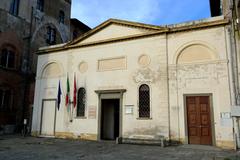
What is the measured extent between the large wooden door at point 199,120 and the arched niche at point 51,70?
30.9 feet

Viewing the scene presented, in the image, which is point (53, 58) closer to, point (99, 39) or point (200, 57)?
point (99, 39)

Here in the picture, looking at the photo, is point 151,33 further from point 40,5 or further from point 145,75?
point 40,5

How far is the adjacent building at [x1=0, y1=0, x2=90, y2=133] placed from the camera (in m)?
18.3

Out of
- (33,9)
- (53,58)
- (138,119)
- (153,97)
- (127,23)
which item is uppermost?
(33,9)

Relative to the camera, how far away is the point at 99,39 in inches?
614

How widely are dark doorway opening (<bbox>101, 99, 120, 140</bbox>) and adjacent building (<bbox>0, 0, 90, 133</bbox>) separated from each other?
7391 mm

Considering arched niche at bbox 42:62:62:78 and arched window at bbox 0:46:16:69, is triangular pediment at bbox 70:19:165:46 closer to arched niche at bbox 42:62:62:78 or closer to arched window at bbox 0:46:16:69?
arched niche at bbox 42:62:62:78

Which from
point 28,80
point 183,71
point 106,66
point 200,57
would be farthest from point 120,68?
point 28,80

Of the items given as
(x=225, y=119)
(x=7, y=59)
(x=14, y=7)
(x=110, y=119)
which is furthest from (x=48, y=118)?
(x=225, y=119)

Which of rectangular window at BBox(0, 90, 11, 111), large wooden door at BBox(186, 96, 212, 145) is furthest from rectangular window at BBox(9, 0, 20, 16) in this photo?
large wooden door at BBox(186, 96, 212, 145)

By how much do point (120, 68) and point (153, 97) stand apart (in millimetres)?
2869

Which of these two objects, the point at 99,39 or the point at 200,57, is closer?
the point at 200,57

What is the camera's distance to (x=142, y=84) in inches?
535

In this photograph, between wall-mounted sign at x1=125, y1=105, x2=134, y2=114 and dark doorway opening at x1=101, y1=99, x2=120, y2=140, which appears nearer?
wall-mounted sign at x1=125, y1=105, x2=134, y2=114
